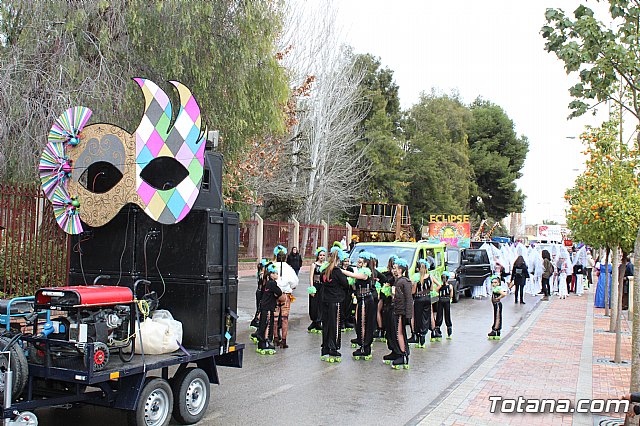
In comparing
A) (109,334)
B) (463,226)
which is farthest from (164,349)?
(463,226)

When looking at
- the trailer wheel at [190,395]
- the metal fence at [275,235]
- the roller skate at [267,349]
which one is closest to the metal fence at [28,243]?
the roller skate at [267,349]

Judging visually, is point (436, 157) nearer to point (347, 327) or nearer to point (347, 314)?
point (347, 327)

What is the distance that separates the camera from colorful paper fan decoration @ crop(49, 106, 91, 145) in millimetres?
7465

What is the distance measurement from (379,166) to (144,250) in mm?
36766

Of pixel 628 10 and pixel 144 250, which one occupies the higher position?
pixel 628 10

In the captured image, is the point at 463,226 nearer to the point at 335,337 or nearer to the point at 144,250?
the point at 335,337

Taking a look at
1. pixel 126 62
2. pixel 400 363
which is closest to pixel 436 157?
pixel 126 62

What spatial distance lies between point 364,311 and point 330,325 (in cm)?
74

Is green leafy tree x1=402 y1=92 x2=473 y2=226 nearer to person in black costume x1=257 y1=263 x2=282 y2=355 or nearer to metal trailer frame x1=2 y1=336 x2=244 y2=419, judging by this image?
person in black costume x1=257 y1=263 x2=282 y2=355

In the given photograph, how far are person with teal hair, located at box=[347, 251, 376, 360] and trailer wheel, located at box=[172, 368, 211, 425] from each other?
432cm

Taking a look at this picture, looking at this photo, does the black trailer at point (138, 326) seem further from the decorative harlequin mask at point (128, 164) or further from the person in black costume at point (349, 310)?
the person in black costume at point (349, 310)

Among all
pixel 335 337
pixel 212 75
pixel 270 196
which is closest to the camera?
pixel 335 337

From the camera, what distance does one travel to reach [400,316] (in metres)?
11.0

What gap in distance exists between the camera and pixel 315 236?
37.3m
